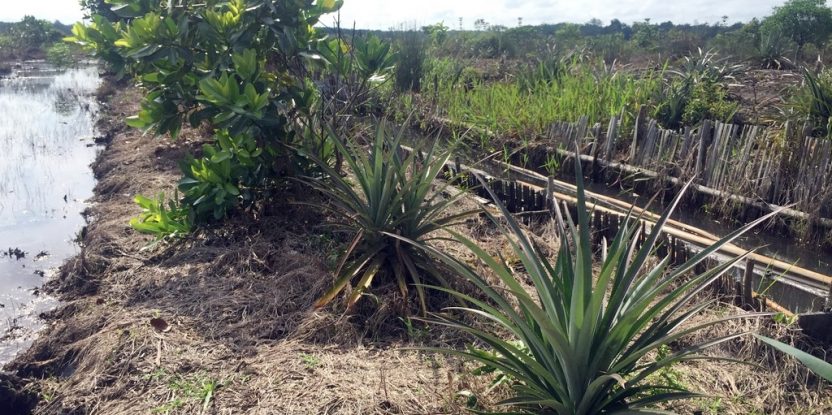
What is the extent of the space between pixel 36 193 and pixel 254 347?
5.43 metres

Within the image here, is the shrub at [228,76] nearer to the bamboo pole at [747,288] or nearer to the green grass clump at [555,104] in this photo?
the bamboo pole at [747,288]

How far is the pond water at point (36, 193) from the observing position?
14.1ft

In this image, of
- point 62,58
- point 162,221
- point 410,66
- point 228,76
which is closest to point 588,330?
point 228,76

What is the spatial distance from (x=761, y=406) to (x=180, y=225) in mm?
3361

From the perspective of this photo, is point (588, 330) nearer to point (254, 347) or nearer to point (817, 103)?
point (254, 347)

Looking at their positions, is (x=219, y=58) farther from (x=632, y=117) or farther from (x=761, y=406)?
(x=632, y=117)

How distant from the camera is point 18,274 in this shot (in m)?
4.87

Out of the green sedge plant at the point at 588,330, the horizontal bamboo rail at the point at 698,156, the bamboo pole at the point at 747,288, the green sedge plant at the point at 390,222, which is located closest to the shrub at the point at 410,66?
the horizontal bamboo rail at the point at 698,156

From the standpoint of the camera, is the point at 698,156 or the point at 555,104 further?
the point at 555,104

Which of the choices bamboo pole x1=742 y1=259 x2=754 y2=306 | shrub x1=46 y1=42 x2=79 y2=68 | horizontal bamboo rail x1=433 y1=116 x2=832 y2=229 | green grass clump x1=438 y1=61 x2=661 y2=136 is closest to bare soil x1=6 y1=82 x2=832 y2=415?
bamboo pole x1=742 y1=259 x2=754 y2=306

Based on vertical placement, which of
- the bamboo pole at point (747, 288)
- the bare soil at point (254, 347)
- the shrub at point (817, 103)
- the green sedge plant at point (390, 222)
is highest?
the shrub at point (817, 103)

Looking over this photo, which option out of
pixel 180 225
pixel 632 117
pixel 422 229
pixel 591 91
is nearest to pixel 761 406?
pixel 422 229

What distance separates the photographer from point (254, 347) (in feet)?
10.0

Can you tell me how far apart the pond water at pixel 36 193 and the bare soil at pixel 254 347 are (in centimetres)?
31
